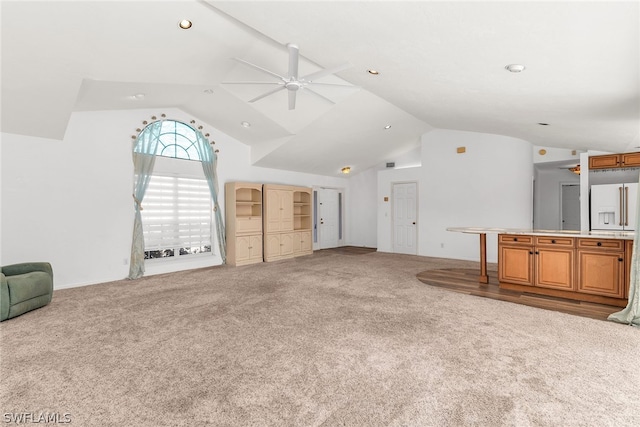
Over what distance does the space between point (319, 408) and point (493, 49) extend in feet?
10.7

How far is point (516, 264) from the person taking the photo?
15.3 feet

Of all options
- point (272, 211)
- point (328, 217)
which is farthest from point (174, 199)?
point (328, 217)

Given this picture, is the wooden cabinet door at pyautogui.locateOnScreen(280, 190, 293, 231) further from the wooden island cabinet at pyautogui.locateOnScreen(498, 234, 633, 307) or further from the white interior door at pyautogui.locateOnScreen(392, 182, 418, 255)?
the wooden island cabinet at pyautogui.locateOnScreen(498, 234, 633, 307)

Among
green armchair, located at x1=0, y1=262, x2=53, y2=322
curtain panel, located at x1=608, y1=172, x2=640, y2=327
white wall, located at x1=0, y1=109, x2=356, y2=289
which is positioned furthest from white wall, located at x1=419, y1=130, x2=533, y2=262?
green armchair, located at x1=0, y1=262, x2=53, y2=322

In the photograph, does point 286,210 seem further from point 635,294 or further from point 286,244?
point 635,294

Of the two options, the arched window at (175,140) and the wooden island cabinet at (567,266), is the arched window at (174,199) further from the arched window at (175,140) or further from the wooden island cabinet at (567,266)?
the wooden island cabinet at (567,266)

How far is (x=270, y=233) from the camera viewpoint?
7.67 m

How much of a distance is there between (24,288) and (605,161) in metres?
9.50

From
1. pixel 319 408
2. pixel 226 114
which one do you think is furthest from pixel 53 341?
pixel 226 114

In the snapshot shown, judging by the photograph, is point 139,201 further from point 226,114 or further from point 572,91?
point 572,91

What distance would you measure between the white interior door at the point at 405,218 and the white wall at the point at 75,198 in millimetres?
5992

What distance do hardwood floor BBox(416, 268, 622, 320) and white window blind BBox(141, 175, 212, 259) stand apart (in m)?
4.58

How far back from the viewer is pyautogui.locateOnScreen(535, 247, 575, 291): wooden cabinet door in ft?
13.8

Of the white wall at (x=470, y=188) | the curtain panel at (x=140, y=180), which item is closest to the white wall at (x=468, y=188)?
the white wall at (x=470, y=188)
